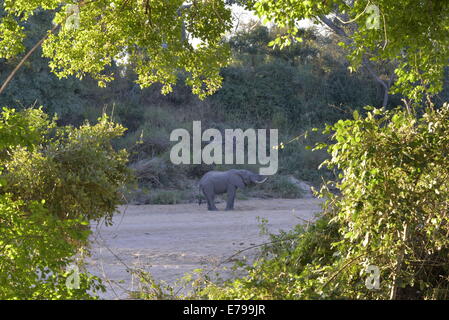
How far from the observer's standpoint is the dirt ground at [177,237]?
31.6 ft

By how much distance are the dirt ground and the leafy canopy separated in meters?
2.29

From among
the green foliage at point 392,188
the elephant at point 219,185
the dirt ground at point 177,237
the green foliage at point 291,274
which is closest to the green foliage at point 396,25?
the green foliage at point 392,188

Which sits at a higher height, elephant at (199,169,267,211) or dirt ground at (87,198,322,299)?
elephant at (199,169,267,211)

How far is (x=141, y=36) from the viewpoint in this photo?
8922mm

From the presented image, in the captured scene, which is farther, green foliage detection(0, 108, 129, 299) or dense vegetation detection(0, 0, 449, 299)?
green foliage detection(0, 108, 129, 299)

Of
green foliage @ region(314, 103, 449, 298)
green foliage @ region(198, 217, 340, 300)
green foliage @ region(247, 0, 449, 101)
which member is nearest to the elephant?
green foliage @ region(198, 217, 340, 300)

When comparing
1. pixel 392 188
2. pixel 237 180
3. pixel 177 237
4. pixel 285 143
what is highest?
pixel 285 143

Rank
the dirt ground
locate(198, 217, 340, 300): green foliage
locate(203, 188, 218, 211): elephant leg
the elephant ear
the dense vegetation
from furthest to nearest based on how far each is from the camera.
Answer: the elephant ear < locate(203, 188, 218, 211): elephant leg < the dirt ground < the dense vegetation < locate(198, 217, 340, 300): green foliage

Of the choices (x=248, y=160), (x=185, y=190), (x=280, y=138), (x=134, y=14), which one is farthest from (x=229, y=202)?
(x=134, y=14)

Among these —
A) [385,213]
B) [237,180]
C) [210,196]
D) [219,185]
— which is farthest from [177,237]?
[385,213]

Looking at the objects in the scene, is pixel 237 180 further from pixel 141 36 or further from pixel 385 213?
pixel 385 213

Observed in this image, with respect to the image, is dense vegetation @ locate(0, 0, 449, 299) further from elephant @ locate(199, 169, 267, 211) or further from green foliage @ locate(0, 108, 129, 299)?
elephant @ locate(199, 169, 267, 211)

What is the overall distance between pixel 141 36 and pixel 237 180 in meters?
9.33

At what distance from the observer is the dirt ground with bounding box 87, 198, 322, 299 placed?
9.62m
